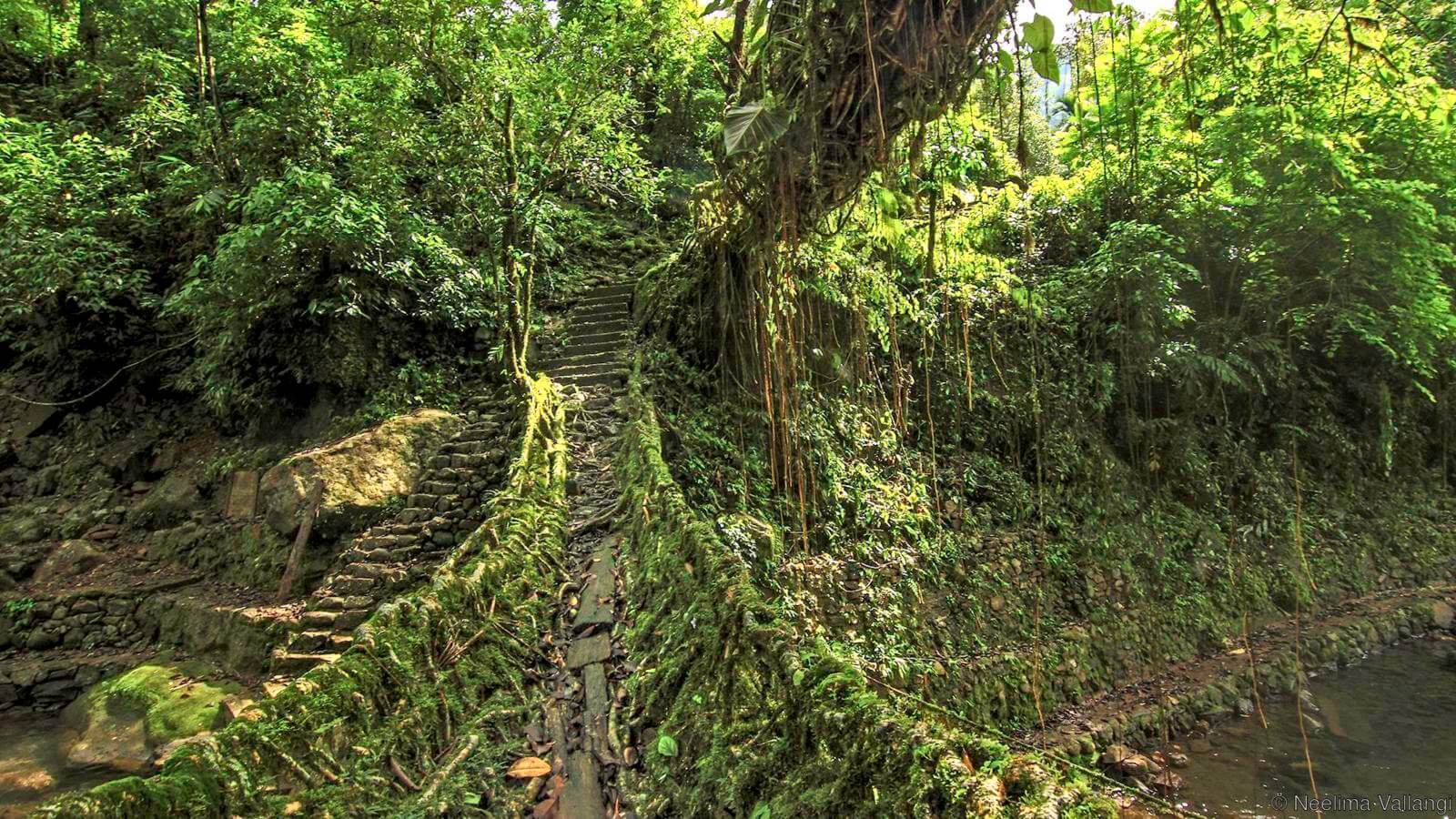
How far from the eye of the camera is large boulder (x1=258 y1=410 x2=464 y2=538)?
21.8 feet

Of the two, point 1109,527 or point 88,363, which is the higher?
point 88,363

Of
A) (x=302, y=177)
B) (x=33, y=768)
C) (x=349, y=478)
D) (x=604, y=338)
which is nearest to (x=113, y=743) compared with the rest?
(x=33, y=768)

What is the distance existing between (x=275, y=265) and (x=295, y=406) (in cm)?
186

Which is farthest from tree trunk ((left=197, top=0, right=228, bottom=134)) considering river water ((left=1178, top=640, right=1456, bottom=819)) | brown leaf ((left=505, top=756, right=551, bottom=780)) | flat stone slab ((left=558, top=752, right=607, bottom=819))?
river water ((left=1178, top=640, right=1456, bottom=819))

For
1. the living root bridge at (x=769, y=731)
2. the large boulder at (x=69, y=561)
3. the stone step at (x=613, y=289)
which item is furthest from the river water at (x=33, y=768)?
the stone step at (x=613, y=289)

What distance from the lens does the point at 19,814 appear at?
4.97 m

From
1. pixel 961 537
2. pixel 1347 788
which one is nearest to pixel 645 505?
Answer: pixel 961 537

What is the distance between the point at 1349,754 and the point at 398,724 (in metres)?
7.99

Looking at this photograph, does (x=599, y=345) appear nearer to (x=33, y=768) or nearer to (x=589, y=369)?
(x=589, y=369)

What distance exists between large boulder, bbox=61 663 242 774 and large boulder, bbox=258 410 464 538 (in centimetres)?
153

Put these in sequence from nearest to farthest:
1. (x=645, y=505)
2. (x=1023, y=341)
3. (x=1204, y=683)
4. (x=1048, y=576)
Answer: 1. (x=645, y=505)
2. (x=1204, y=683)
3. (x=1048, y=576)
4. (x=1023, y=341)

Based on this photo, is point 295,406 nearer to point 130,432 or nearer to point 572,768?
point 130,432

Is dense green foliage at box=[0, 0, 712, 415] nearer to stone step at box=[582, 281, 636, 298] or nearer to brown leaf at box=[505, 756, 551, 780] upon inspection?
stone step at box=[582, 281, 636, 298]

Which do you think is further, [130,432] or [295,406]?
[130,432]
